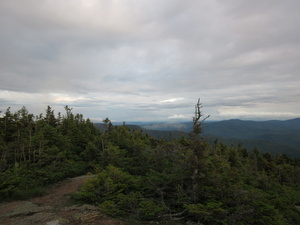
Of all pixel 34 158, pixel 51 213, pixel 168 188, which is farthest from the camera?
pixel 34 158

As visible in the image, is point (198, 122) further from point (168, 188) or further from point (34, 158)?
point (34, 158)

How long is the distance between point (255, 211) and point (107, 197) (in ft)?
30.6

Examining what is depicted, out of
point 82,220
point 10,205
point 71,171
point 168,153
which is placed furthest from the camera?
point 71,171

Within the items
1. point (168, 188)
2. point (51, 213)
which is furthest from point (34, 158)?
point (168, 188)

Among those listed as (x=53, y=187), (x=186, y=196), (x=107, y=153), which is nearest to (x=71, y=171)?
(x=53, y=187)

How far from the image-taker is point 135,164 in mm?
18453

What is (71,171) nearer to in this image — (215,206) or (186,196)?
(186,196)

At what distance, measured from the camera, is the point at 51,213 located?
379 inches

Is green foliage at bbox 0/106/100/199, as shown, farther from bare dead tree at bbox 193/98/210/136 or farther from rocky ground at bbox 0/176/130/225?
bare dead tree at bbox 193/98/210/136

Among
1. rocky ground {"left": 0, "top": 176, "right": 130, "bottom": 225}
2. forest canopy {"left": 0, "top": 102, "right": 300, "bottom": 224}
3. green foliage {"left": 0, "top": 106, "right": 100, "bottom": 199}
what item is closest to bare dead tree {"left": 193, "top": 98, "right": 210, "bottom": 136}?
forest canopy {"left": 0, "top": 102, "right": 300, "bottom": 224}

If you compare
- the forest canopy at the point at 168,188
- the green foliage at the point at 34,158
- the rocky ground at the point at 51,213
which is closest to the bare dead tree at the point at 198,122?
the forest canopy at the point at 168,188

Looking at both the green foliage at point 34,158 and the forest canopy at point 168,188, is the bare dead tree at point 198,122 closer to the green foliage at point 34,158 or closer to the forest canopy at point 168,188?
the forest canopy at point 168,188

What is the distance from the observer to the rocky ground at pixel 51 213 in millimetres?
8625

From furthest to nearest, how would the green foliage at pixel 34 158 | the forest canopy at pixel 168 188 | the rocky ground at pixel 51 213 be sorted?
the green foliage at pixel 34 158
the forest canopy at pixel 168 188
the rocky ground at pixel 51 213
